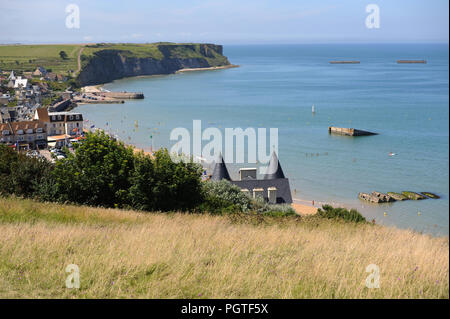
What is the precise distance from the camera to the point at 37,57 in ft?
406

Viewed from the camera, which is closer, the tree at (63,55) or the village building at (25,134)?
the village building at (25,134)

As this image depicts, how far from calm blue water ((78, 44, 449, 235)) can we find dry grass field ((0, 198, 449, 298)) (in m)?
6.36

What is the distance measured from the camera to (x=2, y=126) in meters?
49.0

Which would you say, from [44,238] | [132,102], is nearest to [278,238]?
[44,238]

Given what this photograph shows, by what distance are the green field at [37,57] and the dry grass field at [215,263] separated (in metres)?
99.7
